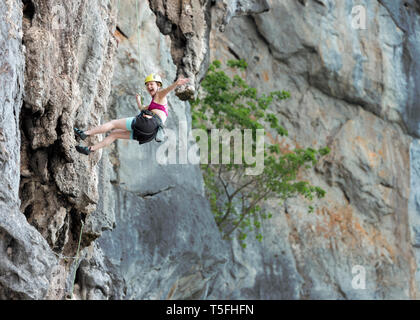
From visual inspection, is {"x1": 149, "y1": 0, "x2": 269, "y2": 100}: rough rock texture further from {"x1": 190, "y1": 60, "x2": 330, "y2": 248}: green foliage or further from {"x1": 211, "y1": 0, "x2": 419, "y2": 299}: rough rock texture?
{"x1": 211, "y1": 0, "x2": 419, "y2": 299}: rough rock texture

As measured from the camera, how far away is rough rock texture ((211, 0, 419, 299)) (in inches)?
870

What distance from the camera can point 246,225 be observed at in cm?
1948

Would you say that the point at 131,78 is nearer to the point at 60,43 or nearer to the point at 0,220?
the point at 60,43

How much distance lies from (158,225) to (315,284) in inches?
330

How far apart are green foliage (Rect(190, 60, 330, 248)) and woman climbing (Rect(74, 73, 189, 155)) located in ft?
30.5

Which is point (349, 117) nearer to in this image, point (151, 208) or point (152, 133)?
point (151, 208)

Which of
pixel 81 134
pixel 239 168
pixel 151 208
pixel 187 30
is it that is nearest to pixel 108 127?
pixel 81 134

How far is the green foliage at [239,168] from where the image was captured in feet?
62.9

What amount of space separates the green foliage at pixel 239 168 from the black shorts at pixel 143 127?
9.48 m

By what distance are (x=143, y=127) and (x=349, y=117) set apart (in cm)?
1596

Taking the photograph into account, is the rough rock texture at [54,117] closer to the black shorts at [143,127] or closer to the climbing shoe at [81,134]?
the climbing shoe at [81,134]

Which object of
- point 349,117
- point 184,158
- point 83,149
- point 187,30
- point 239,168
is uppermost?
point 349,117

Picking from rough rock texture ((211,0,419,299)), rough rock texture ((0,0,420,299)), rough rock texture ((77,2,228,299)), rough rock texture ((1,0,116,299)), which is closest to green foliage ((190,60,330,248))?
rough rock texture ((0,0,420,299))

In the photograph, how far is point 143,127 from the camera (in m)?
8.95
